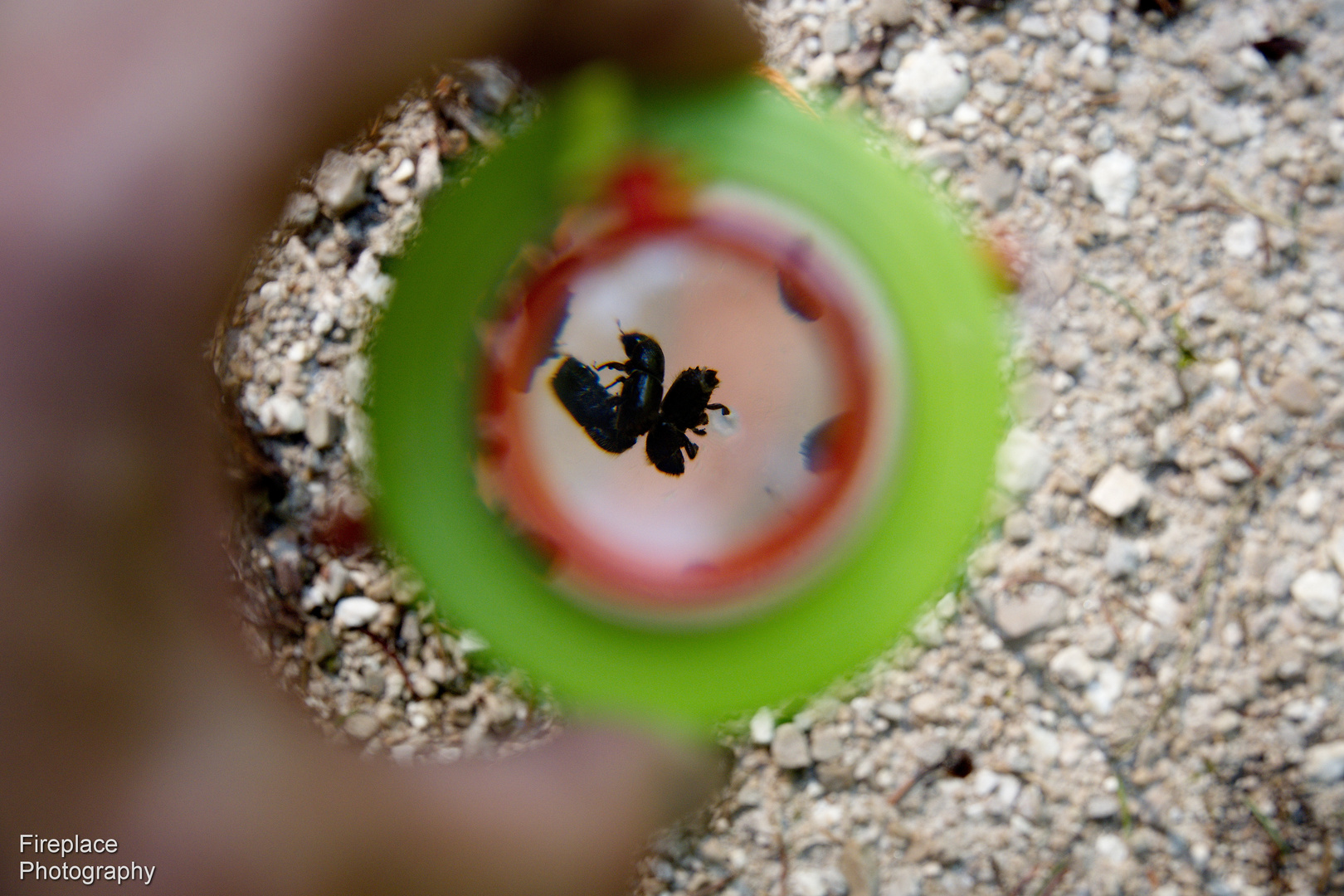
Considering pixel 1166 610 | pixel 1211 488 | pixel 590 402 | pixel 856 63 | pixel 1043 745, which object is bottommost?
pixel 1043 745

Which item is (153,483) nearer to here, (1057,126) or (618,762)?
(618,762)

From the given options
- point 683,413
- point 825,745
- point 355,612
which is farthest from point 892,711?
point 355,612

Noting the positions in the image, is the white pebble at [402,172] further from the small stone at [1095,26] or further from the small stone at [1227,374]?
the small stone at [1227,374]

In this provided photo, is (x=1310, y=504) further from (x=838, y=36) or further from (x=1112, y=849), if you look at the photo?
(x=838, y=36)

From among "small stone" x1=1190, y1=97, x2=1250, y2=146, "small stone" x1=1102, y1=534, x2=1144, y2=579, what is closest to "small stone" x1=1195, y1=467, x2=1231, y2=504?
"small stone" x1=1102, y1=534, x2=1144, y2=579

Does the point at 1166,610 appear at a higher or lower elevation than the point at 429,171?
lower

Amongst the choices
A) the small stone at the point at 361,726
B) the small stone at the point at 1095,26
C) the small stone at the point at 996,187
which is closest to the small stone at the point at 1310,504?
the small stone at the point at 996,187

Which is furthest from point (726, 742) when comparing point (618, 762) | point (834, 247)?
point (834, 247)
